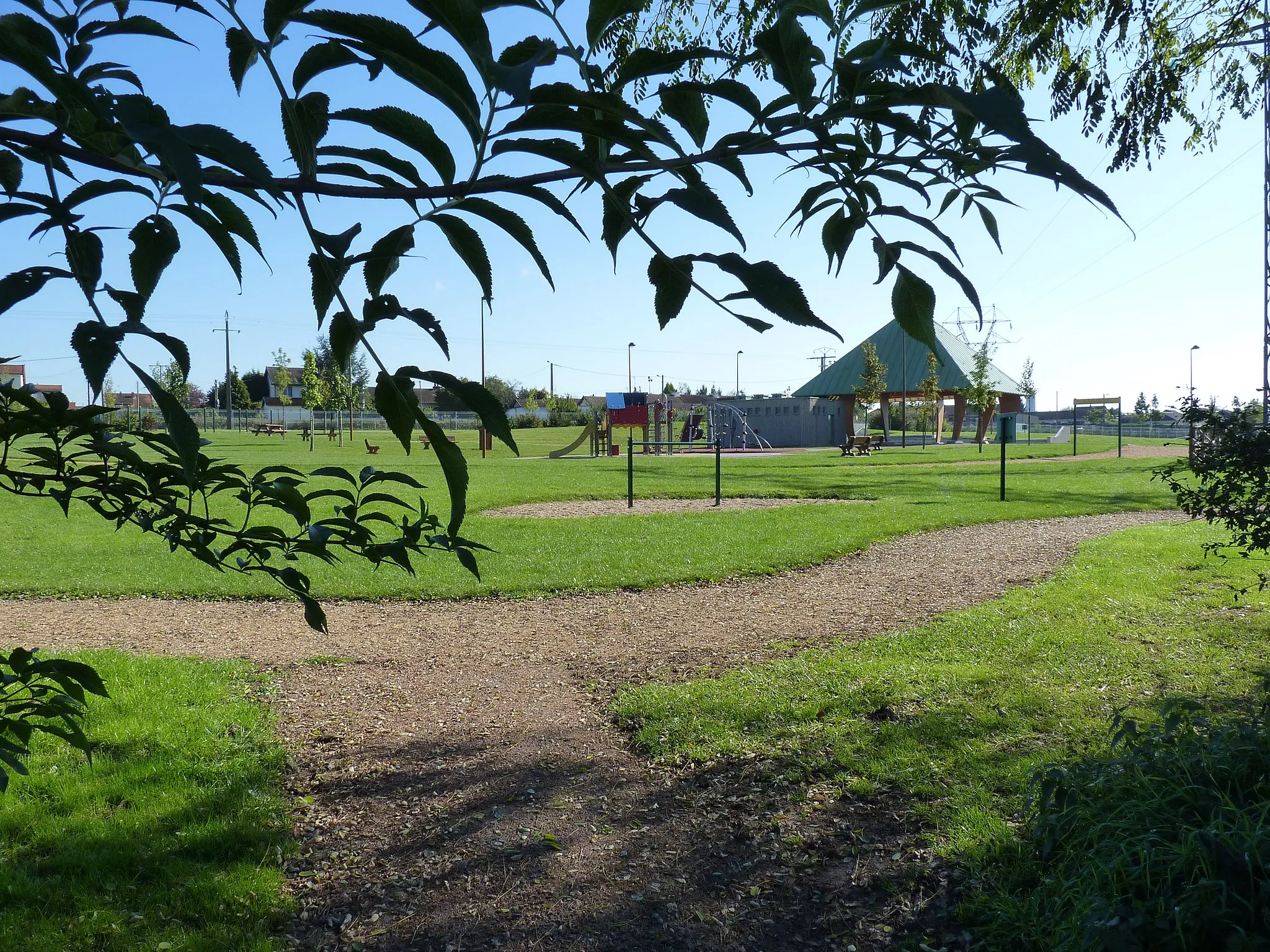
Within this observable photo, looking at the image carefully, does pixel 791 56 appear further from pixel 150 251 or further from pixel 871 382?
pixel 871 382

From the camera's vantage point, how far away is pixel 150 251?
0.90 m

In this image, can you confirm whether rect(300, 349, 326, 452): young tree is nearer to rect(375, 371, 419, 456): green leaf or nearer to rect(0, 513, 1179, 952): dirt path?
rect(0, 513, 1179, 952): dirt path

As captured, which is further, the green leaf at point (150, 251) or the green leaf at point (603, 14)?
the green leaf at point (150, 251)

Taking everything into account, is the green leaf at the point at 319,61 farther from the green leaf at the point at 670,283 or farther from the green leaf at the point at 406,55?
the green leaf at the point at 670,283

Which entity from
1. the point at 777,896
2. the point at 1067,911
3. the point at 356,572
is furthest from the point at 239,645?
the point at 1067,911

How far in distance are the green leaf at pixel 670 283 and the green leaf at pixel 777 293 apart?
6 centimetres

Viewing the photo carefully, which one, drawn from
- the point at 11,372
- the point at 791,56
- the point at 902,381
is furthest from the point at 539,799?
the point at 902,381

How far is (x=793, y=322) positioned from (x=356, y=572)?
928 centimetres

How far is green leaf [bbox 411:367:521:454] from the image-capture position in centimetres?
78

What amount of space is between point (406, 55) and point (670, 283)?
0.28m

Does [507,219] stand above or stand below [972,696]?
above

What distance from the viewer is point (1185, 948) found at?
7.20 feet

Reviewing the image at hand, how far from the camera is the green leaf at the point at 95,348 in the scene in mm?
687

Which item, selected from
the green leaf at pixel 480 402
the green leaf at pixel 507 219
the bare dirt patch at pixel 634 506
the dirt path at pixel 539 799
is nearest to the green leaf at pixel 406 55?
the green leaf at pixel 507 219
